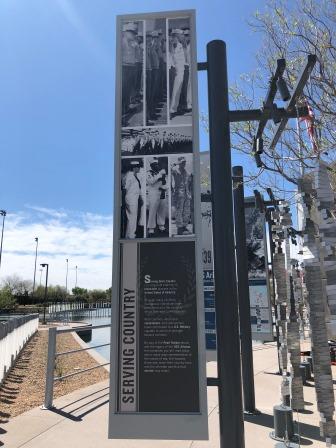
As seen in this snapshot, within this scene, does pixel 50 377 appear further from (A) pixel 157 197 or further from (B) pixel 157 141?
(B) pixel 157 141

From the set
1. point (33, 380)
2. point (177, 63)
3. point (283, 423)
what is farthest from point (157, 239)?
point (33, 380)

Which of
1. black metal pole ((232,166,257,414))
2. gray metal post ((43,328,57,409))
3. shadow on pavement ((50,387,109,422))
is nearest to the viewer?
shadow on pavement ((50,387,109,422))

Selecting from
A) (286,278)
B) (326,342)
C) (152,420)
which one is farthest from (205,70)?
(152,420)

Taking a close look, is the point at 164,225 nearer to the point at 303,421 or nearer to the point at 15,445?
the point at 15,445

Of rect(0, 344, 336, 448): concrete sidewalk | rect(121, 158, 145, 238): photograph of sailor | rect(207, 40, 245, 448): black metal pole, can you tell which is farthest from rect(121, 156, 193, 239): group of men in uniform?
rect(0, 344, 336, 448): concrete sidewalk

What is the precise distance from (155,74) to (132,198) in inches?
43.7

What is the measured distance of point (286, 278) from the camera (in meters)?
4.30

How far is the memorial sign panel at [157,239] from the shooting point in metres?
3.27

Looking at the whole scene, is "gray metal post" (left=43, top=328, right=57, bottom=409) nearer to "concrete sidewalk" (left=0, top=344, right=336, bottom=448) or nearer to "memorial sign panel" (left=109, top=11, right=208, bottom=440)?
"concrete sidewalk" (left=0, top=344, right=336, bottom=448)

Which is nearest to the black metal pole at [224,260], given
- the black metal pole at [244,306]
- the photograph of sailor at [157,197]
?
the photograph of sailor at [157,197]

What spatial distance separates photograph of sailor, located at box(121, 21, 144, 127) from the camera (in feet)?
12.3

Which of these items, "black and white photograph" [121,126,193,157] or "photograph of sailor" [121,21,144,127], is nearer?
"black and white photograph" [121,126,193,157]

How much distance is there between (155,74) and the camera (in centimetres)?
378

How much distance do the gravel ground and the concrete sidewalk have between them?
65 cm
